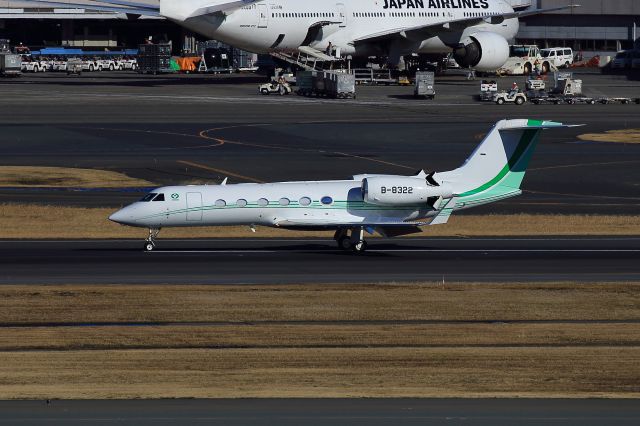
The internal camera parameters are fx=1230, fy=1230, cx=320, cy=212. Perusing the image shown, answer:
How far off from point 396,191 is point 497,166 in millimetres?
4453

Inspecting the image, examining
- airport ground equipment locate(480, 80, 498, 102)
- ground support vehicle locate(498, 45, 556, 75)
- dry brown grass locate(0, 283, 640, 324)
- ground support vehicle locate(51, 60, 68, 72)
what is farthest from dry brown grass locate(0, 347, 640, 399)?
ground support vehicle locate(51, 60, 68, 72)

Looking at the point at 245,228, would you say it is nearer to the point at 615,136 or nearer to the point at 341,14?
the point at 615,136

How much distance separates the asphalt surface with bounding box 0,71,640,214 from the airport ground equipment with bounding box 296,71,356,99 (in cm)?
151

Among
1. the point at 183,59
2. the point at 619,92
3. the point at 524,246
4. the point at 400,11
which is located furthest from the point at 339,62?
the point at 524,246

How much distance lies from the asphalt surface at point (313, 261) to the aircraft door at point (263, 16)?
62.9 metres

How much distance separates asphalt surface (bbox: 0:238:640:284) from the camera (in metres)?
39.9

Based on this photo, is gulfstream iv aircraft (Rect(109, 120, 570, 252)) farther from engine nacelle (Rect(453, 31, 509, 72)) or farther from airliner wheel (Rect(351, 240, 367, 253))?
engine nacelle (Rect(453, 31, 509, 72))

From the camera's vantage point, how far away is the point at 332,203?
44.6 metres

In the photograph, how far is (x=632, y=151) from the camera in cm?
7588

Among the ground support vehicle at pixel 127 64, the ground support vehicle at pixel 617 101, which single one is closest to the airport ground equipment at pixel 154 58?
the ground support vehicle at pixel 127 64

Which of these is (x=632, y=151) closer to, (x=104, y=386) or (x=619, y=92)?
(x=619, y=92)

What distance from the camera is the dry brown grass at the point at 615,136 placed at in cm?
8062
